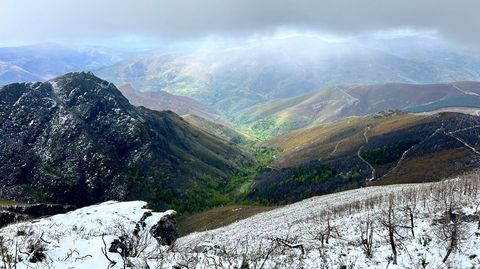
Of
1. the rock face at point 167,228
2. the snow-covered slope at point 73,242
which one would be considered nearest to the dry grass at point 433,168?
the rock face at point 167,228

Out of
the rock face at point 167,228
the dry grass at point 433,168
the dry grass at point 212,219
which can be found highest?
the rock face at point 167,228

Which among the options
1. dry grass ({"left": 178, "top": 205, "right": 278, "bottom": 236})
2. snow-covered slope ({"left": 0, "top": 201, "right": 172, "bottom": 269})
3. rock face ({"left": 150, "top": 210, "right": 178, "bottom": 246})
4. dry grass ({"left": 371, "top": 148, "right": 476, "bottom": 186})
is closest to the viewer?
snow-covered slope ({"left": 0, "top": 201, "right": 172, "bottom": 269})

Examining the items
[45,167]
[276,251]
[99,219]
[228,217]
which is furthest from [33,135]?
[276,251]

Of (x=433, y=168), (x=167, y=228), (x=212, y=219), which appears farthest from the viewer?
(x=433, y=168)

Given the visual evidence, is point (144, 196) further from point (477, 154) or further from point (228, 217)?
point (477, 154)

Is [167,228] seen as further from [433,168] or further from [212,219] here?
[433,168]

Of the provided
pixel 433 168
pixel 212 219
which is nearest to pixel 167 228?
pixel 212 219

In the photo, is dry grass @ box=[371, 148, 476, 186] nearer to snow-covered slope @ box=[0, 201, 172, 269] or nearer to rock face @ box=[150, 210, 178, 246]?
rock face @ box=[150, 210, 178, 246]

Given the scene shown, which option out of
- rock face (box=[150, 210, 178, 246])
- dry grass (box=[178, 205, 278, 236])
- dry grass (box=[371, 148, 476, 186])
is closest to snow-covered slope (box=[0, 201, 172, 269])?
rock face (box=[150, 210, 178, 246])

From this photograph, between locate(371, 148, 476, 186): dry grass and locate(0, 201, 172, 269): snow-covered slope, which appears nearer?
locate(0, 201, 172, 269): snow-covered slope

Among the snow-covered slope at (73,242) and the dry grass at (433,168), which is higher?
the snow-covered slope at (73,242)

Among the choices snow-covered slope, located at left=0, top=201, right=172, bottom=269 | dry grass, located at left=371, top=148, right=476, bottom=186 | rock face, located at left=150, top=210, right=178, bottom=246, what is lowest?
dry grass, located at left=371, top=148, right=476, bottom=186

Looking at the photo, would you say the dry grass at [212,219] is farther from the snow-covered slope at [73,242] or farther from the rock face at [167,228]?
the snow-covered slope at [73,242]
